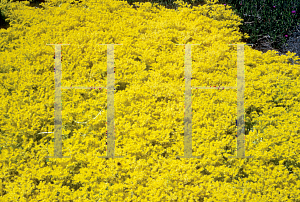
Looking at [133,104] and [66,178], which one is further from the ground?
[133,104]

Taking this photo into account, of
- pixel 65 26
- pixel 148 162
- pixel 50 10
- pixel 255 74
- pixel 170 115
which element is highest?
pixel 50 10

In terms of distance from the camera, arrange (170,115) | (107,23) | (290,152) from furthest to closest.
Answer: (107,23) → (170,115) → (290,152)

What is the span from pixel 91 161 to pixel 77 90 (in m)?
1.34

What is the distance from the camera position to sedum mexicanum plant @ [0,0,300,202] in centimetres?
289

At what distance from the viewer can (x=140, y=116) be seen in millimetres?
3639

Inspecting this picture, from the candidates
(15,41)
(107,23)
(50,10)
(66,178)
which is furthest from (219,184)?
(50,10)

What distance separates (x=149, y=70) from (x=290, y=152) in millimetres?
2652

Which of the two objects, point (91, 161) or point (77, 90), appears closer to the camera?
point (91, 161)

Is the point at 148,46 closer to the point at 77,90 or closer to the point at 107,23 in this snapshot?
the point at 107,23

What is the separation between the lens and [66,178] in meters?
3.00

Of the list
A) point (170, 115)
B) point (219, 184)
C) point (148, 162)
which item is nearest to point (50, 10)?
point (170, 115)

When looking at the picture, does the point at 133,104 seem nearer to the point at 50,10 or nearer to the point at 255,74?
the point at 255,74

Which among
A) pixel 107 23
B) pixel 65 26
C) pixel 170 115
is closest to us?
pixel 170 115

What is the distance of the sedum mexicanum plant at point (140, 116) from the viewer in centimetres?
289
